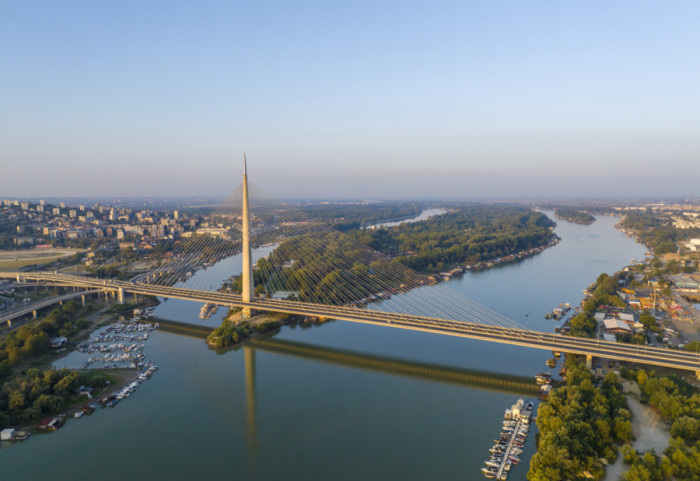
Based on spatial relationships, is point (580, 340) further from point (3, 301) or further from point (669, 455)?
point (3, 301)

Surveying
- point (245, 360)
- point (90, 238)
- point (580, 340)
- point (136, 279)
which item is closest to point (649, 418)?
point (580, 340)

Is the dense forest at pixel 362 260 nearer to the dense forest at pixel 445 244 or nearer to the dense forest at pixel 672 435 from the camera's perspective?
the dense forest at pixel 445 244

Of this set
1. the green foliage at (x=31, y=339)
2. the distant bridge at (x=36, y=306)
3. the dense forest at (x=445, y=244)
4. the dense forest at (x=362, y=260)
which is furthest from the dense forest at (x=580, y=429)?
the distant bridge at (x=36, y=306)

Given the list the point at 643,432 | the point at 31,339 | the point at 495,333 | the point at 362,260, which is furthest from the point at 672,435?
the point at 362,260

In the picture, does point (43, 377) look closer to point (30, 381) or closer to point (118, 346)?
point (30, 381)

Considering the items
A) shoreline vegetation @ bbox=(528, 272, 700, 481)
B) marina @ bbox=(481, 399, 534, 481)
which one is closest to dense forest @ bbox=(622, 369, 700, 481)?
shoreline vegetation @ bbox=(528, 272, 700, 481)
